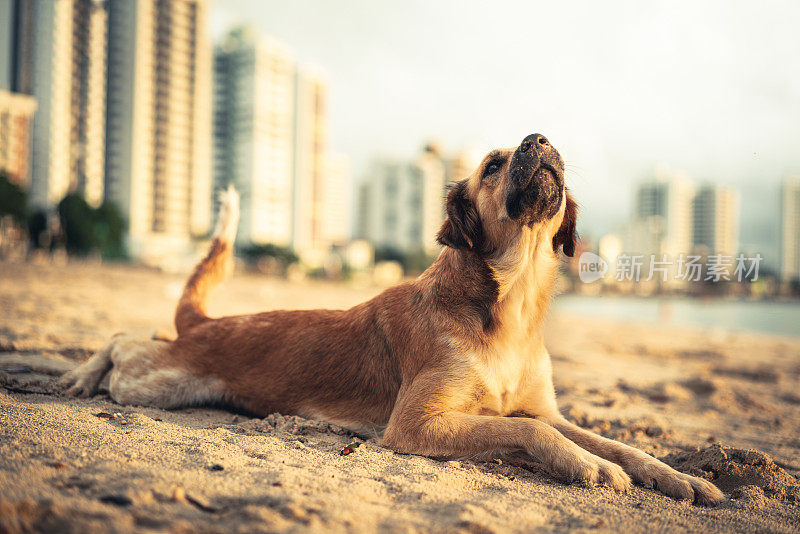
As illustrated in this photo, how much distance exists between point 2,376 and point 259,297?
1704 cm

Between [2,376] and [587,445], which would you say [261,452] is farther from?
[2,376]

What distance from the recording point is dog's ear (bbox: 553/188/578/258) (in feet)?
13.8

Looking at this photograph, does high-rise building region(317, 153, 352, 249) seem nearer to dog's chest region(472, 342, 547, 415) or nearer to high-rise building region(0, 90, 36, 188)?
high-rise building region(0, 90, 36, 188)

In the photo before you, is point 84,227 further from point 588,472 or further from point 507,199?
point 588,472

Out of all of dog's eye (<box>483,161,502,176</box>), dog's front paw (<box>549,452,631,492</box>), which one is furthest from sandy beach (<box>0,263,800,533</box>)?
dog's eye (<box>483,161,502,176</box>)

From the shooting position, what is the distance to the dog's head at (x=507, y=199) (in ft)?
11.9

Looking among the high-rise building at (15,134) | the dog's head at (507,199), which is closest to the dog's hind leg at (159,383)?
the dog's head at (507,199)

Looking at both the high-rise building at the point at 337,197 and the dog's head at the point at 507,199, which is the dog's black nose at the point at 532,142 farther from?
the high-rise building at the point at 337,197

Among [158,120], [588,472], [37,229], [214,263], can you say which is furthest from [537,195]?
[158,120]

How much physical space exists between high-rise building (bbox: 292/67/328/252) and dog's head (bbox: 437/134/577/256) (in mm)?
103728

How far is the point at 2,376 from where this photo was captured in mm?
4094

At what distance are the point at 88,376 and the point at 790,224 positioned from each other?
5176cm

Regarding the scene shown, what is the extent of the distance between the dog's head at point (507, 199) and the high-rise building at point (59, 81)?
88.6m

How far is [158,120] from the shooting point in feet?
293
